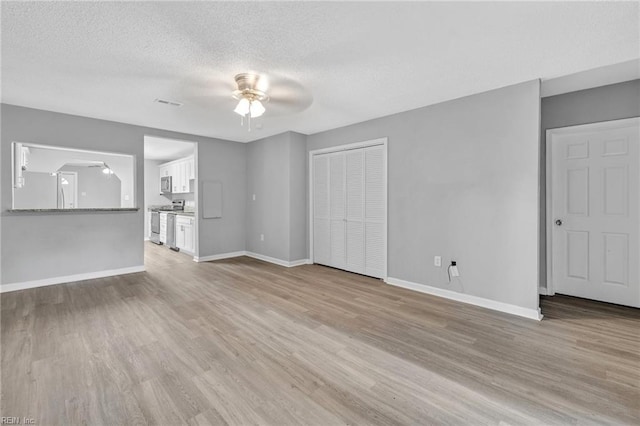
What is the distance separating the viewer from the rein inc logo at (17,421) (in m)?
1.49

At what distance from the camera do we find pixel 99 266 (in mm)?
4297

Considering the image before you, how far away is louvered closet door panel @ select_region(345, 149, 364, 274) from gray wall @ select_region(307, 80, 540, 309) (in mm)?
568

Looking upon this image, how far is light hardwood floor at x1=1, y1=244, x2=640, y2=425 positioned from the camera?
1.60 m

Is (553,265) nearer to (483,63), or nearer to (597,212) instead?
(597,212)

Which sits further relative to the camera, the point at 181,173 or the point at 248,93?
the point at 181,173

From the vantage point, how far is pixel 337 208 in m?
4.89

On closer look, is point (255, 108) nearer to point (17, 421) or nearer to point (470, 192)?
point (470, 192)

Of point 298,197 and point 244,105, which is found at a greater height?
point 244,105

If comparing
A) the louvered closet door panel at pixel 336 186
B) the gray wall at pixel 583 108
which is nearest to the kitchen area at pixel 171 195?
the louvered closet door panel at pixel 336 186

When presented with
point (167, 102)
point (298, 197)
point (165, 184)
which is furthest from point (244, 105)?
point (165, 184)

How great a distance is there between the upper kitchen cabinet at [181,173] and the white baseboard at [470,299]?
5.38 meters

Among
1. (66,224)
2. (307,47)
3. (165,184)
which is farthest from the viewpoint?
(165,184)

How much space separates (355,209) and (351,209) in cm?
8

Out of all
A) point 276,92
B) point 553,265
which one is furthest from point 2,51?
point 553,265
